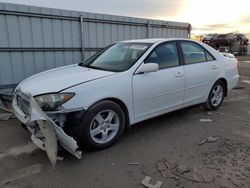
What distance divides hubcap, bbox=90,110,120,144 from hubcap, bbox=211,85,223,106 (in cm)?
270

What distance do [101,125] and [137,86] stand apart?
31.8 inches

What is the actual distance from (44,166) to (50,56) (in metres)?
3.85

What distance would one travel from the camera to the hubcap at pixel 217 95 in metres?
5.19

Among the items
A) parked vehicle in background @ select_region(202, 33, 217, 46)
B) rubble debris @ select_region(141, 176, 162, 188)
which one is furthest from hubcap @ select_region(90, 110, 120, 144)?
parked vehicle in background @ select_region(202, 33, 217, 46)

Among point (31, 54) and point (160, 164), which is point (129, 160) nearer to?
point (160, 164)

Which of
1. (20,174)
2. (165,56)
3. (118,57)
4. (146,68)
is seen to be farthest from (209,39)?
(20,174)

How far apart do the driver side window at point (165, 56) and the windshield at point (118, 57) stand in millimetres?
167

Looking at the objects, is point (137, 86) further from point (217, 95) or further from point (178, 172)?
point (217, 95)

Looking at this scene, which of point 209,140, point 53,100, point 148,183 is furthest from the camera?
point 209,140

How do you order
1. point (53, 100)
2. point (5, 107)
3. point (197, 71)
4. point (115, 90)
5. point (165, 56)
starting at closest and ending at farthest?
point (53, 100) < point (115, 90) < point (165, 56) < point (5, 107) < point (197, 71)

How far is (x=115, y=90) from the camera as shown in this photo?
3328 millimetres

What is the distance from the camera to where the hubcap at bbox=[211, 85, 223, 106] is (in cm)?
519

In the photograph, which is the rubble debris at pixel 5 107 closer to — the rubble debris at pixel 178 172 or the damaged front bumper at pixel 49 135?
the damaged front bumper at pixel 49 135

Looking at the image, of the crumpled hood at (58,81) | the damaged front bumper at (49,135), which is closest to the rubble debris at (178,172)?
the damaged front bumper at (49,135)
